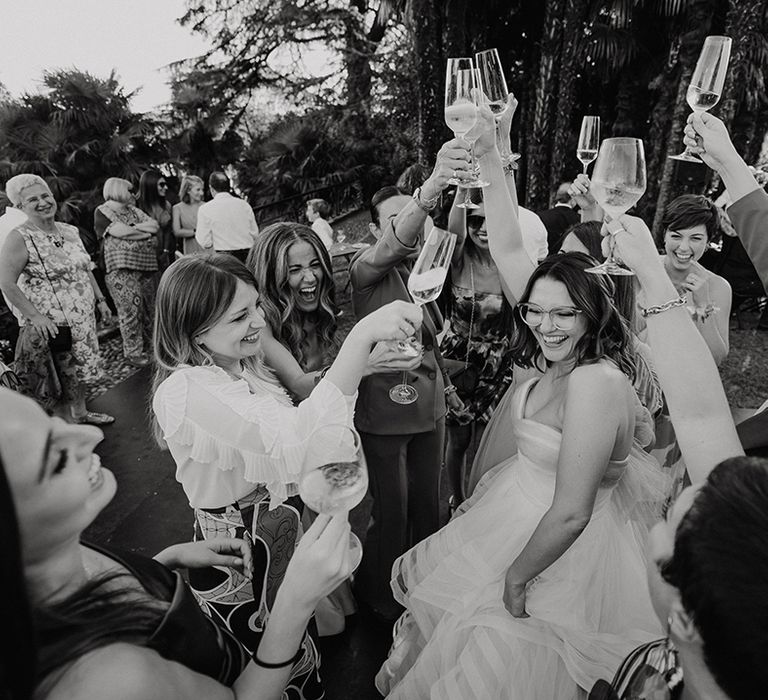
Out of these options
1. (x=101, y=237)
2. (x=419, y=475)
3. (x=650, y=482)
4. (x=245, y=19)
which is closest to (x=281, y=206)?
(x=245, y=19)

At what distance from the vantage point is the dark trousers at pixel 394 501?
2656 mm

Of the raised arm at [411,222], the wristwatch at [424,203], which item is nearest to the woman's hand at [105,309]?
the raised arm at [411,222]

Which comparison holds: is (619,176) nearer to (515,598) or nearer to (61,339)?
(515,598)

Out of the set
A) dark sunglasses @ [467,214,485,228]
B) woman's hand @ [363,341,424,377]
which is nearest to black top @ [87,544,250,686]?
woman's hand @ [363,341,424,377]

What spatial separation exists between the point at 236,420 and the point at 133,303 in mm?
5461

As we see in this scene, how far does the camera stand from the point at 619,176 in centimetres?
183

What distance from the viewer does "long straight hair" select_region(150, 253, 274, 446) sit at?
70.3 inches

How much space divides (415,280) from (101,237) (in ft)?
19.0

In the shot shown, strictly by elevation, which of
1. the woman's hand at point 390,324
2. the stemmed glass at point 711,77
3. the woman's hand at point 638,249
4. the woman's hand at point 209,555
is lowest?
the woman's hand at point 209,555

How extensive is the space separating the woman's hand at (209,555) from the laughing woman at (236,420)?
169 mm

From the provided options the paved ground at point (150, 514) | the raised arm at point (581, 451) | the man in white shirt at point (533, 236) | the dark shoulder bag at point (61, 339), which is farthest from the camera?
the dark shoulder bag at point (61, 339)

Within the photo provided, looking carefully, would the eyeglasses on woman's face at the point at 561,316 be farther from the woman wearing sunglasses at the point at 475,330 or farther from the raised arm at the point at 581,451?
the woman wearing sunglasses at the point at 475,330

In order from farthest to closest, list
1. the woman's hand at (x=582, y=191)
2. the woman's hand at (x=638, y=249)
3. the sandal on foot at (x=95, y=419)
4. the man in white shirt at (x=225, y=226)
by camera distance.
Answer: the man in white shirt at (x=225, y=226) → the sandal on foot at (x=95, y=419) → the woman's hand at (x=582, y=191) → the woman's hand at (x=638, y=249)

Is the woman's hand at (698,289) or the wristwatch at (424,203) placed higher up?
the wristwatch at (424,203)
